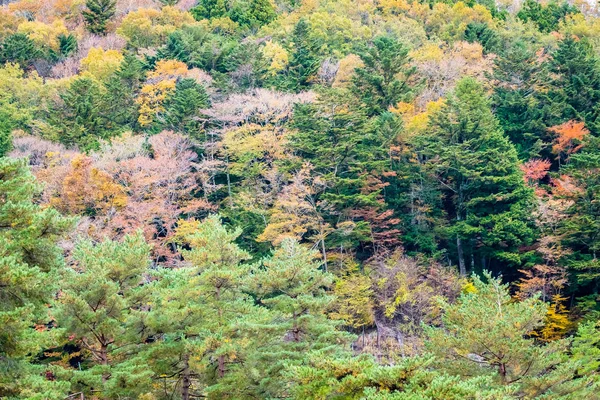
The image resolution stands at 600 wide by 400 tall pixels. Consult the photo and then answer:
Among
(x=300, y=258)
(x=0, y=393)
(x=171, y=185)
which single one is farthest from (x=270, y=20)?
(x=0, y=393)

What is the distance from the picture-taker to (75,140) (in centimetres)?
3284

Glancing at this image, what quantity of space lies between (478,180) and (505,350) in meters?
15.2

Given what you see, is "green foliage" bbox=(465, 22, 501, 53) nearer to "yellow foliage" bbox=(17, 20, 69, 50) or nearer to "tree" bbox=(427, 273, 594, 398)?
"tree" bbox=(427, 273, 594, 398)

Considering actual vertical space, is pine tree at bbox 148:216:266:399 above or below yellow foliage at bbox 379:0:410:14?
below

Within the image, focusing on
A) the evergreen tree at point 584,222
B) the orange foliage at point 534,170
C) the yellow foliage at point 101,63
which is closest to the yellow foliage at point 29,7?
the yellow foliage at point 101,63

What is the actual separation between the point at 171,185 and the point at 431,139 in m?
12.3

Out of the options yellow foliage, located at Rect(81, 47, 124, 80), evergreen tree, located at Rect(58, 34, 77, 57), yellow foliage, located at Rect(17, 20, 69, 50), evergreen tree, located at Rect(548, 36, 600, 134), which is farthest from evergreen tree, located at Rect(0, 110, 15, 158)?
evergreen tree, located at Rect(548, 36, 600, 134)

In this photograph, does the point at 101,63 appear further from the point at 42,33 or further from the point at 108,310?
the point at 108,310

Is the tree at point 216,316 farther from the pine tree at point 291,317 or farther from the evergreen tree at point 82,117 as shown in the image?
Result: the evergreen tree at point 82,117

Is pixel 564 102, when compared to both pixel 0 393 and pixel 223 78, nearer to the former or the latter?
pixel 223 78

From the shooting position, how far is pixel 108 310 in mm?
15164

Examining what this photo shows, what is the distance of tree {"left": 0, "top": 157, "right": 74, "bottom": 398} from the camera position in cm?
1027

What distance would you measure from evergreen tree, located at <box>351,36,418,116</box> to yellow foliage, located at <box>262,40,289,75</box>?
6.28 metres

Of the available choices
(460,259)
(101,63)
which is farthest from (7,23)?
(460,259)
